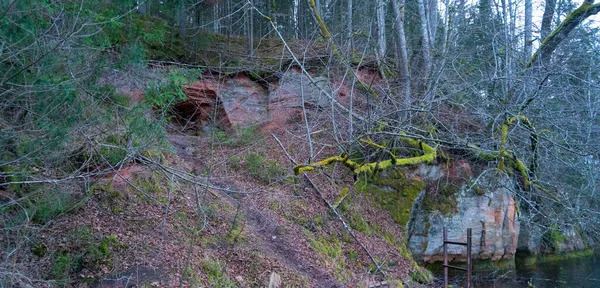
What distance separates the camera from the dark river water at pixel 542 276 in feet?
35.4

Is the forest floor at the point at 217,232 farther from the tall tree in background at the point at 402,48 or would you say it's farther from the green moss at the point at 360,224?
the tall tree in background at the point at 402,48

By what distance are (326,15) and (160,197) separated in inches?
431

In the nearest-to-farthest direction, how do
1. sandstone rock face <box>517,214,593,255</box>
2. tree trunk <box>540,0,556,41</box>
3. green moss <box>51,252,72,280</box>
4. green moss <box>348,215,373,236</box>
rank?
green moss <box>51,252,72,280</box> < green moss <box>348,215,373,236</box> < tree trunk <box>540,0,556,41</box> < sandstone rock face <box>517,214,593,255</box>

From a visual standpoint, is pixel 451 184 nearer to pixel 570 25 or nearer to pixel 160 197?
pixel 570 25

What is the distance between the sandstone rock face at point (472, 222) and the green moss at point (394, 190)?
0.72 feet

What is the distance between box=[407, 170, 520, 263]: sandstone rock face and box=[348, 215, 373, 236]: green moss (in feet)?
4.46

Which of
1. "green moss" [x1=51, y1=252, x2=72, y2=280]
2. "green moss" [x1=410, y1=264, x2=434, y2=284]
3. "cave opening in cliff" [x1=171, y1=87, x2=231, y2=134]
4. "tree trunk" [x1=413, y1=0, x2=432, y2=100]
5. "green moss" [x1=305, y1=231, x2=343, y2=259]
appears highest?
"tree trunk" [x1=413, y1=0, x2=432, y2=100]

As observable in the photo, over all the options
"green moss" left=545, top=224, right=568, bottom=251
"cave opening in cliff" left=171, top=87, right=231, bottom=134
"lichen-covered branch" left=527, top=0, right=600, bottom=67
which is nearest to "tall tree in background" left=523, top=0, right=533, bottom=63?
"lichen-covered branch" left=527, top=0, right=600, bottom=67

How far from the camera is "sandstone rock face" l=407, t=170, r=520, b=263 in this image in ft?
36.1

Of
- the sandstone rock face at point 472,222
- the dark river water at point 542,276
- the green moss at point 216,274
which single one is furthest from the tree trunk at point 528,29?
the green moss at point 216,274

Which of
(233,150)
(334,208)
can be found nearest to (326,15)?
(233,150)

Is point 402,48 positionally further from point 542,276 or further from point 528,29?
point 542,276

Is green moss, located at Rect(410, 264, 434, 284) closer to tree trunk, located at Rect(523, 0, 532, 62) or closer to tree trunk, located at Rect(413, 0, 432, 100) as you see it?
tree trunk, located at Rect(413, 0, 432, 100)

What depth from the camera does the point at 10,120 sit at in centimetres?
471
